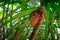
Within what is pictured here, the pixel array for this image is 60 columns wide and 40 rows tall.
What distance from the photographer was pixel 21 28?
0.68m

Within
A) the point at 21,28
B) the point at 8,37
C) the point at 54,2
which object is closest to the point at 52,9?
the point at 54,2

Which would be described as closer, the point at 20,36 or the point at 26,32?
the point at 20,36

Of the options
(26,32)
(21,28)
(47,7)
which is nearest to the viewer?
(47,7)

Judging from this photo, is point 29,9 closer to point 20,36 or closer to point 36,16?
point 36,16

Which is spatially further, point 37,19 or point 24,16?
point 24,16

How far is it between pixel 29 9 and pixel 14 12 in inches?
6.6

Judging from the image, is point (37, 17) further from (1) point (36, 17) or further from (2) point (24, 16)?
(2) point (24, 16)

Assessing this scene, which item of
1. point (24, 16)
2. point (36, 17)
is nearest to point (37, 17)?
point (36, 17)

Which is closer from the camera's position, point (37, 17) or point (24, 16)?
point (37, 17)

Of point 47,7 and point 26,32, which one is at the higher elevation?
point 47,7

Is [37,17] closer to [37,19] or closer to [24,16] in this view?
[37,19]

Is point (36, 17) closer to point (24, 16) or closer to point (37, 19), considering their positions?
point (37, 19)

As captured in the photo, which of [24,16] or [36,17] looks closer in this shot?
[36,17]

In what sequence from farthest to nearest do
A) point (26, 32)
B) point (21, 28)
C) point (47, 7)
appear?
point (26, 32) < point (21, 28) < point (47, 7)
